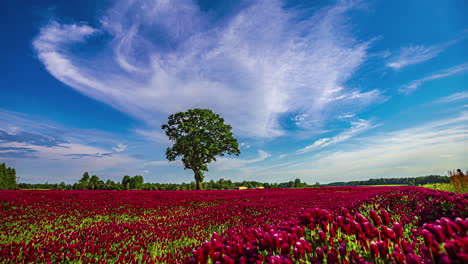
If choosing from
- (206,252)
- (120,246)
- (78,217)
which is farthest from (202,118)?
(206,252)

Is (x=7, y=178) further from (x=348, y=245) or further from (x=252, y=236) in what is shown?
(x=348, y=245)

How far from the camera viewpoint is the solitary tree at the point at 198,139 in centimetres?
3366

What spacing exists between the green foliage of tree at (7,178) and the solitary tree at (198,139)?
43.8 metres

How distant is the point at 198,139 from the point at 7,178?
51.8 m

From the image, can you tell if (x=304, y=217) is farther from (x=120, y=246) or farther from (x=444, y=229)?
(x=120, y=246)

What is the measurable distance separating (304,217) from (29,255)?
19.9 ft

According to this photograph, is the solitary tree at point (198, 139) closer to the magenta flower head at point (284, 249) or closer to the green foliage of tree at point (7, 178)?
the magenta flower head at point (284, 249)

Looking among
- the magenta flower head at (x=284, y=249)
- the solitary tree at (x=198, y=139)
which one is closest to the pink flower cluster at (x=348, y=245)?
the magenta flower head at (x=284, y=249)

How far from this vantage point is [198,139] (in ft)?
108

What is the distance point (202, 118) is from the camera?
3525 centimetres

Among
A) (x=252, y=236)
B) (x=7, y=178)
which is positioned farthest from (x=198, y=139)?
(x=7, y=178)

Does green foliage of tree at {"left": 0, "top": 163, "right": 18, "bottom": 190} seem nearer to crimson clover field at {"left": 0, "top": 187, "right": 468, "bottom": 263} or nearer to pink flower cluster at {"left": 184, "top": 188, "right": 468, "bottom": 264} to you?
crimson clover field at {"left": 0, "top": 187, "right": 468, "bottom": 263}

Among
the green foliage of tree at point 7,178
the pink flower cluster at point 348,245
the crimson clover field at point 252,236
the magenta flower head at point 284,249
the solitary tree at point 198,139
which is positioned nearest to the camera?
the pink flower cluster at point 348,245

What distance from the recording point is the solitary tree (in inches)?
1325
